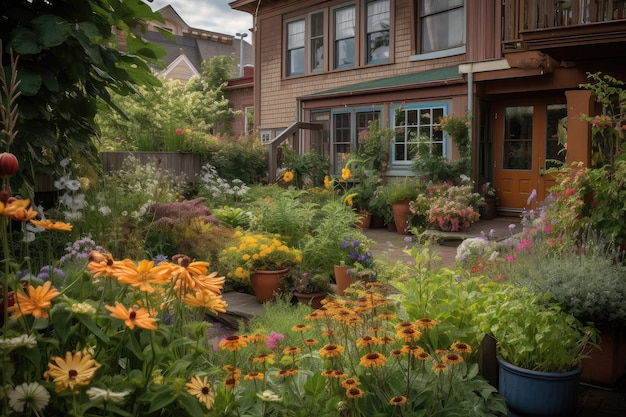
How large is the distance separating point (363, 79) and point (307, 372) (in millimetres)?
11636

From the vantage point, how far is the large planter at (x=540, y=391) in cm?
310

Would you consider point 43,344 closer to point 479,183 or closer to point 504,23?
point 479,183

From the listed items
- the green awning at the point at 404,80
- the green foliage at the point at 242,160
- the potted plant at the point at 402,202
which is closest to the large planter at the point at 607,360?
the potted plant at the point at 402,202

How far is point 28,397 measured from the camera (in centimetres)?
137

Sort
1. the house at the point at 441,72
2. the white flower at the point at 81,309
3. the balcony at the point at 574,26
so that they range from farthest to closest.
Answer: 1. the house at the point at 441,72
2. the balcony at the point at 574,26
3. the white flower at the point at 81,309

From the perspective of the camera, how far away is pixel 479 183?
1077 cm

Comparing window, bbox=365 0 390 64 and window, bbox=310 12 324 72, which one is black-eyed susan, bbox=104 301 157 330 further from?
window, bbox=310 12 324 72

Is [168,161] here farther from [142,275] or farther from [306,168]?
[142,275]

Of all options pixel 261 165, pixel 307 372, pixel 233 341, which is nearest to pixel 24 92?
pixel 233 341

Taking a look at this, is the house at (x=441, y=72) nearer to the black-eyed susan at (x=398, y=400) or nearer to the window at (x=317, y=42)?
the window at (x=317, y=42)

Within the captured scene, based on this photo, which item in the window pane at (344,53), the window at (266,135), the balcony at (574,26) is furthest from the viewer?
the window at (266,135)

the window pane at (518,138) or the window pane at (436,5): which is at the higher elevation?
the window pane at (436,5)

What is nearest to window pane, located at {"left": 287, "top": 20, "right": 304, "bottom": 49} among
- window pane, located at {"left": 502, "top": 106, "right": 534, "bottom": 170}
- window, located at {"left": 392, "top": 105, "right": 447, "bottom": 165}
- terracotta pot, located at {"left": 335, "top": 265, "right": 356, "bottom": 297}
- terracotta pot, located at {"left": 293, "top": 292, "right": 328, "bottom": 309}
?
window, located at {"left": 392, "top": 105, "right": 447, "bottom": 165}

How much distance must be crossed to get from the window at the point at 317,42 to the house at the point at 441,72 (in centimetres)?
3
